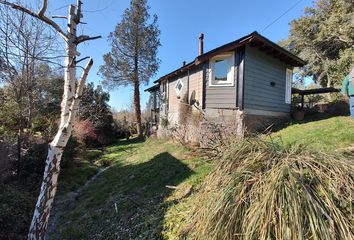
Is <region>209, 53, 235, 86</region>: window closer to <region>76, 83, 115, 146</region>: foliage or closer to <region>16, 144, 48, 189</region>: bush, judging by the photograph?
<region>16, 144, 48, 189</region>: bush

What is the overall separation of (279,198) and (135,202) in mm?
4225

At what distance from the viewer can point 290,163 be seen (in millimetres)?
2365

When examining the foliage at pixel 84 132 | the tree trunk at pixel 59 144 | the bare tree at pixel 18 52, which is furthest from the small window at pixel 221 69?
the foliage at pixel 84 132

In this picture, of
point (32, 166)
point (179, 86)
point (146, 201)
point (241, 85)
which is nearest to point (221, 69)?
point (241, 85)

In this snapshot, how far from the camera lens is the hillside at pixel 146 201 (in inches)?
171

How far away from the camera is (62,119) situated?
4324mm

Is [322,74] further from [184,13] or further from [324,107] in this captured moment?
[184,13]

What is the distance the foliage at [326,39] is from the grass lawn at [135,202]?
44.5 feet

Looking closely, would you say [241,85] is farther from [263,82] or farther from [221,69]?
[263,82]

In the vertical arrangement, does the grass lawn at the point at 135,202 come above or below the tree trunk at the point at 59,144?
below

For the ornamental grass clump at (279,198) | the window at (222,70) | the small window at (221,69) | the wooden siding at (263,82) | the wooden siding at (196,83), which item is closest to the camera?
the ornamental grass clump at (279,198)

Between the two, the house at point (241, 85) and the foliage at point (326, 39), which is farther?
the foliage at point (326, 39)

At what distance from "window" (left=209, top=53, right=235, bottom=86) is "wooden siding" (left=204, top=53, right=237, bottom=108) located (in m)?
0.19

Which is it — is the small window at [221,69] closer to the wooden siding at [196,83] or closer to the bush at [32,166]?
the wooden siding at [196,83]
